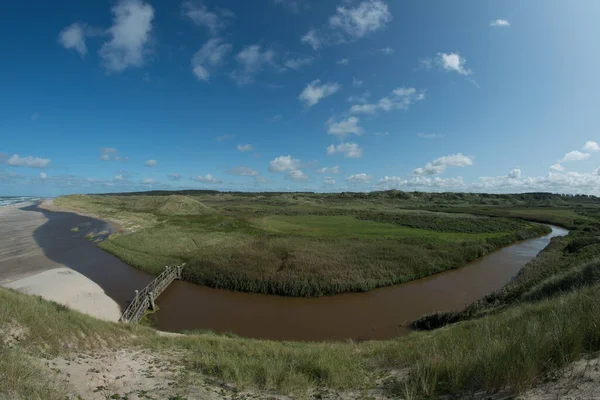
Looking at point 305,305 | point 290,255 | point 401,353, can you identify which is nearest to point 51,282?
point 290,255

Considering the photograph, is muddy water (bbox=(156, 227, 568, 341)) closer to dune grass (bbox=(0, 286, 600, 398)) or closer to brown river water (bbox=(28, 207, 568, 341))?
brown river water (bbox=(28, 207, 568, 341))

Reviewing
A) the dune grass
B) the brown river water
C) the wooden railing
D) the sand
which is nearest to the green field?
the brown river water

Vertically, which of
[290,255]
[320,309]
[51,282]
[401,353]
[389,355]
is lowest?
[320,309]

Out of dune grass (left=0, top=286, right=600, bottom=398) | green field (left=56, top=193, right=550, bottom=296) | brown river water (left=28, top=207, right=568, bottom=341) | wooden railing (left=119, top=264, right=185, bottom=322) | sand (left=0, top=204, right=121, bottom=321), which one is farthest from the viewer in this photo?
green field (left=56, top=193, right=550, bottom=296)

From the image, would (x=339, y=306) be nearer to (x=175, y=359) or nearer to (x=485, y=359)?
(x=175, y=359)

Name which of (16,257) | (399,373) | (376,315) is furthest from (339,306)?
(16,257)

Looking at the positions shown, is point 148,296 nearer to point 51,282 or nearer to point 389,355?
point 51,282
